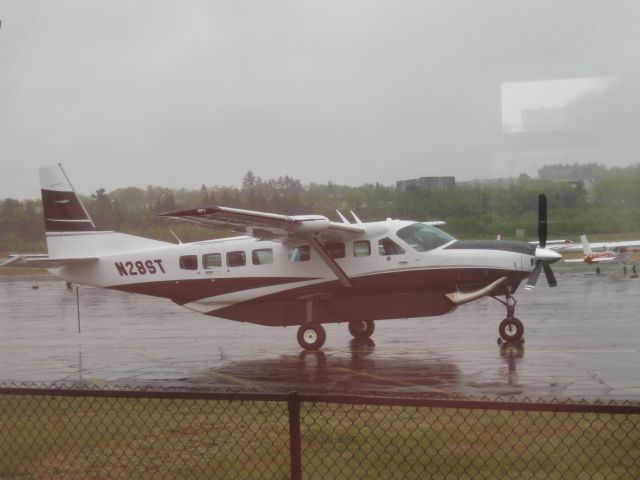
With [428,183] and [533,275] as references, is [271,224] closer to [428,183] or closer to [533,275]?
[533,275]

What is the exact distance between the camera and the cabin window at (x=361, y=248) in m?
17.0

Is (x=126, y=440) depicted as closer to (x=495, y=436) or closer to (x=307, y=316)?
(x=495, y=436)

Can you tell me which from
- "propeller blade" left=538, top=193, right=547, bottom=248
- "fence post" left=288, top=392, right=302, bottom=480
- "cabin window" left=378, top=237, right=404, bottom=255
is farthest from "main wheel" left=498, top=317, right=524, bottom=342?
"fence post" left=288, top=392, right=302, bottom=480

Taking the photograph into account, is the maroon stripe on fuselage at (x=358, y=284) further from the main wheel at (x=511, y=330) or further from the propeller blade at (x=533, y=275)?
the main wheel at (x=511, y=330)

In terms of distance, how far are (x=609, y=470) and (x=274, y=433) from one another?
333 centimetres

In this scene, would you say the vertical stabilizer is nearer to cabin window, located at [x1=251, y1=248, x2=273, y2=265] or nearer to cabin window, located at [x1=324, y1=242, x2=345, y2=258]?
cabin window, located at [x1=251, y1=248, x2=273, y2=265]

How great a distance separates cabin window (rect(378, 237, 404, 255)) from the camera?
1680 centimetres

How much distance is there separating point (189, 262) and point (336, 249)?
3124 mm

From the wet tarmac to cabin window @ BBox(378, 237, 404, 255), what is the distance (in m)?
1.87

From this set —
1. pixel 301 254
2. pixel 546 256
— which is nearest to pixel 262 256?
pixel 301 254

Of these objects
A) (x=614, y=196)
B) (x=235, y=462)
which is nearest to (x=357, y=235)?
(x=614, y=196)

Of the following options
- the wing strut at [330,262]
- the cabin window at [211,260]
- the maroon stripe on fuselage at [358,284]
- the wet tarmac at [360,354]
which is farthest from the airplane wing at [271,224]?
the wet tarmac at [360,354]

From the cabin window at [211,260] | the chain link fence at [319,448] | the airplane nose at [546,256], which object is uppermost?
the cabin window at [211,260]

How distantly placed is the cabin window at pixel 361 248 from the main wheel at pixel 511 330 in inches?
117
